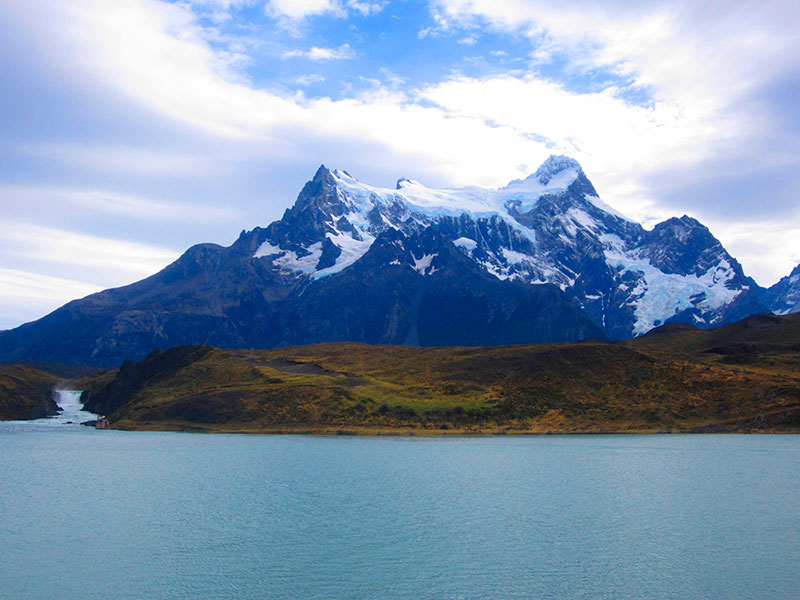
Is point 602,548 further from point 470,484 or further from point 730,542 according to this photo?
point 470,484

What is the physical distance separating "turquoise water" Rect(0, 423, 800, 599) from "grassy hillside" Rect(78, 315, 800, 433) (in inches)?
1734

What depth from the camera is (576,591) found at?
144ft

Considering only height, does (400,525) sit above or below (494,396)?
below

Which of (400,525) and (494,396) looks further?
(494,396)

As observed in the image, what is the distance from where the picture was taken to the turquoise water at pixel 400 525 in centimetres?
4556

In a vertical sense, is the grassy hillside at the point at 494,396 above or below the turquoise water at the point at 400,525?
above

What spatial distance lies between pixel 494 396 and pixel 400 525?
357 feet

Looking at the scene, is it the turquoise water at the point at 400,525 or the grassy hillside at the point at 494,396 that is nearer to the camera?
the turquoise water at the point at 400,525

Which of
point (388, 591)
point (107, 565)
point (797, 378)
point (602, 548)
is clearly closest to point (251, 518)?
point (107, 565)

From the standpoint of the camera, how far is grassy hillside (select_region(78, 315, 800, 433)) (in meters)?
151

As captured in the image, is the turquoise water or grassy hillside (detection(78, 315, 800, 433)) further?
grassy hillside (detection(78, 315, 800, 433))

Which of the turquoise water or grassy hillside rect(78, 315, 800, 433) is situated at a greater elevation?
grassy hillside rect(78, 315, 800, 433)

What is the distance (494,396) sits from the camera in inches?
6585

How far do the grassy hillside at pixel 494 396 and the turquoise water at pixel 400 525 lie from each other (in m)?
44.0
